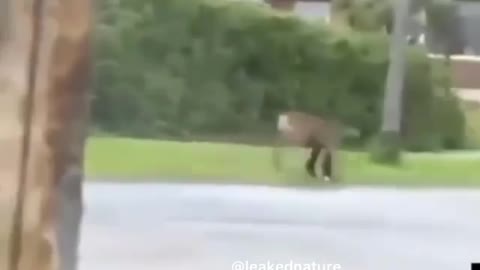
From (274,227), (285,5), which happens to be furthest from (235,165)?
(285,5)

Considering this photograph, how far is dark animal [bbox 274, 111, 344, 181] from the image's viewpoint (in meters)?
1.00

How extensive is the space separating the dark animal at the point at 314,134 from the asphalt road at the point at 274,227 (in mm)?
34

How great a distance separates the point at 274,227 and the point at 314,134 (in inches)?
4.9

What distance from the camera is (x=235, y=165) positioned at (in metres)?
0.99

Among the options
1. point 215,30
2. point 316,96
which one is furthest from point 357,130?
point 215,30

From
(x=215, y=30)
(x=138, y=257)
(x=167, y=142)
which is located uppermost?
(x=215, y=30)

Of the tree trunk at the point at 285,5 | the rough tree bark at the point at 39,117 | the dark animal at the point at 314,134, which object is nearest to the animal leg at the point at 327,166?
the dark animal at the point at 314,134

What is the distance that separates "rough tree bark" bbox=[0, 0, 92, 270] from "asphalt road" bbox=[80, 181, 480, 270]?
0.19 feet

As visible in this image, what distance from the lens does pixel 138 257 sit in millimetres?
971

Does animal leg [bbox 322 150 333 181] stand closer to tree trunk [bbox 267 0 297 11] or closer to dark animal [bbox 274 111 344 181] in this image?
dark animal [bbox 274 111 344 181]

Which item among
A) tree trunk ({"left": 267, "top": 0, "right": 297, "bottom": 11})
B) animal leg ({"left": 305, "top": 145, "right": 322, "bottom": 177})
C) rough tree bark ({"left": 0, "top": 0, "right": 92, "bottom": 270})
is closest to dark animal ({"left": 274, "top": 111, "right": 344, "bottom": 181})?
animal leg ({"left": 305, "top": 145, "right": 322, "bottom": 177})

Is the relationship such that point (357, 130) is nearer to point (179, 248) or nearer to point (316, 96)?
point (316, 96)

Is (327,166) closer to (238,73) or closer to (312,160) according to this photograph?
(312,160)

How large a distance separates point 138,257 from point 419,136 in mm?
376
